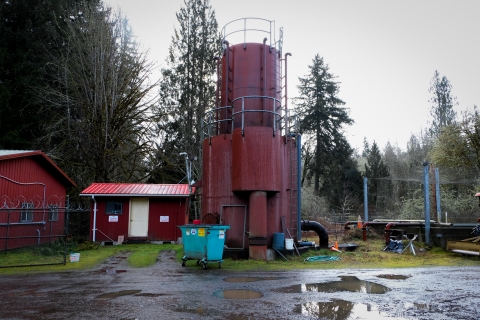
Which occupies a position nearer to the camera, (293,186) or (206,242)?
(206,242)

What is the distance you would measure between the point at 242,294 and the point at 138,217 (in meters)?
13.6

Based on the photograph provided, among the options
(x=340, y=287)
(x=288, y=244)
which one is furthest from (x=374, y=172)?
(x=340, y=287)

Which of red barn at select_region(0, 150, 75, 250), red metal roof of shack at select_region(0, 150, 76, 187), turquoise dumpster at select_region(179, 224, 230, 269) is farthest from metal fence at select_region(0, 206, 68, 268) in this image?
turquoise dumpster at select_region(179, 224, 230, 269)

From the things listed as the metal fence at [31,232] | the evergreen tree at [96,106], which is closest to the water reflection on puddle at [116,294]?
the metal fence at [31,232]

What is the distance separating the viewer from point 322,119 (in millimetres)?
39969

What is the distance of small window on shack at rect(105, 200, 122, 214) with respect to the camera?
20281 millimetres

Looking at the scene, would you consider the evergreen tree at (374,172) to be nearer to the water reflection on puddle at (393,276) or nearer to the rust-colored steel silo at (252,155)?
the rust-colored steel silo at (252,155)

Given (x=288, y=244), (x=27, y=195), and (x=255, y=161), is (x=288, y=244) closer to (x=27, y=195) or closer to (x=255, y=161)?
(x=255, y=161)

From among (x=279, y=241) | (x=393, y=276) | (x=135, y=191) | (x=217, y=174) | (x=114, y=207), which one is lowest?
(x=393, y=276)

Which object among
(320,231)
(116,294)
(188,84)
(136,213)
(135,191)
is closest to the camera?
(116,294)

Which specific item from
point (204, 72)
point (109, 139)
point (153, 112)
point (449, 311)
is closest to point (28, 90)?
point (109, 139)

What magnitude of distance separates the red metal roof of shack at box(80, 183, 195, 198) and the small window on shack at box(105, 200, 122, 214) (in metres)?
0.63

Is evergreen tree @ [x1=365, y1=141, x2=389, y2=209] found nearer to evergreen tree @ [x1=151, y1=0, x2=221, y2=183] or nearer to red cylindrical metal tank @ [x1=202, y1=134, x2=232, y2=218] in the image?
evergreen tree @ [x1=151, y1=0, x2=221, y2=183]

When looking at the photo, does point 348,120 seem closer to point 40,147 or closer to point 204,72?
point 204,72
